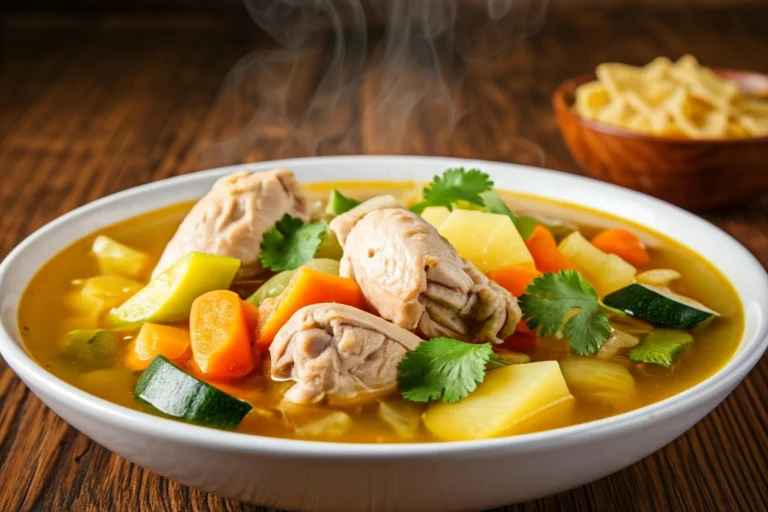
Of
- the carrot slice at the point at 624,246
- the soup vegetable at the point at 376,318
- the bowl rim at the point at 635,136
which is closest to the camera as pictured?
the soup vegetable at the point at 376,318

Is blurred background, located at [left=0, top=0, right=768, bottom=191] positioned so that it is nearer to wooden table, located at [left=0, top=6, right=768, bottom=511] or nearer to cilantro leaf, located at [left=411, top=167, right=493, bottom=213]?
wooden table, located at [left=0, top=6, right=768, bottom=511]

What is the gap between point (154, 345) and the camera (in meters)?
2.50

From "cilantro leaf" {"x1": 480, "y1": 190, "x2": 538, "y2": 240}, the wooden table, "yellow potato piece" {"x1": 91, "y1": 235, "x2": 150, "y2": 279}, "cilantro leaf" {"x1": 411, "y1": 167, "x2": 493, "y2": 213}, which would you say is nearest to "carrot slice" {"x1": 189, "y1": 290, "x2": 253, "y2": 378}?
the wooden table

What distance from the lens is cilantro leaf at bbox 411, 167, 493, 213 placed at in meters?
3.13

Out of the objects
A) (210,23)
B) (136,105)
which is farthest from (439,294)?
(210,23)

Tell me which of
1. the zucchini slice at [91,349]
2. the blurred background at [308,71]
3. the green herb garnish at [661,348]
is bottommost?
the blurred background at [308,71]

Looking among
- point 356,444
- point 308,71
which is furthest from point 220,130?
point 356,444

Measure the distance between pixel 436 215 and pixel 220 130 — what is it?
2993 mm

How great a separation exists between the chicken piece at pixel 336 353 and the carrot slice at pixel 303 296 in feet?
0.45

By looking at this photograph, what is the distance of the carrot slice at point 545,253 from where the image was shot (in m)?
2.96

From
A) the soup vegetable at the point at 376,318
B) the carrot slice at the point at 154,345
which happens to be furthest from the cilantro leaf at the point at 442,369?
the carrot slice at the point at 154,345

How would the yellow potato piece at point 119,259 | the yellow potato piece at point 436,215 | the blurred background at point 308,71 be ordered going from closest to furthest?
the yellow potato piece at point 436,215, the yellow potato piece at point 119,259, the blurred background at point 308,71

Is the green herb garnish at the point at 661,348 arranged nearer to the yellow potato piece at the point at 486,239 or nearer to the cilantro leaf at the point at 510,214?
the yellow potato piece at the point at 486,239

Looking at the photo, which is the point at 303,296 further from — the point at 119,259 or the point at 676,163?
the point at 676,163
